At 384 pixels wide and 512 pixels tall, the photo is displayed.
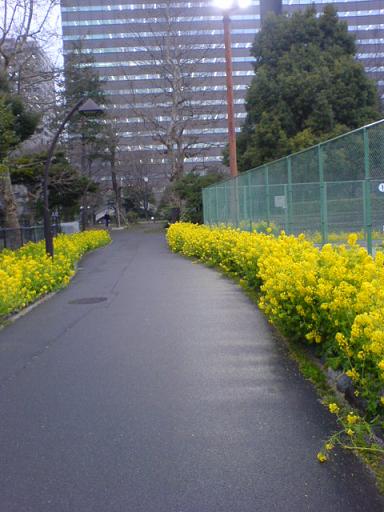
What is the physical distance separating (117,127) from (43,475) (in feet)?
164

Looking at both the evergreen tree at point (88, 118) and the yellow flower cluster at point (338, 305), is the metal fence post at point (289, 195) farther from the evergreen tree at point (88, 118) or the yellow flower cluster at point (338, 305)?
the evergreen tree at point (88, 118)

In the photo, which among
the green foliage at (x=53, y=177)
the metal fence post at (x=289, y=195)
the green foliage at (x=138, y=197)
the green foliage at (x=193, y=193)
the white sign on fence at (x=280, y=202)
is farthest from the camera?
the green foliage at (x=138, y=197)

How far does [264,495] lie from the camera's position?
9.92ft

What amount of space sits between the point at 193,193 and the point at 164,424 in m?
32.9

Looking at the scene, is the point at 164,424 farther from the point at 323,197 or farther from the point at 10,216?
the point at 10,216

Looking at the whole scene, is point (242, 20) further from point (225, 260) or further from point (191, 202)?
point (225, 260)

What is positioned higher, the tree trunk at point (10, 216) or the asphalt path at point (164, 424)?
the tree trunk at point (10, 216)

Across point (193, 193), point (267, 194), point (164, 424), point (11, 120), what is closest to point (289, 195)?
point (267, 194)

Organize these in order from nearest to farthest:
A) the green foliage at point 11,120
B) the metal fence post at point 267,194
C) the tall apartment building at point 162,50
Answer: the metal fence post at point 267,194
the green foliage at point 11,120
the tall apartment building at point 162,50

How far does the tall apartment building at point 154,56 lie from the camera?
1580 inches

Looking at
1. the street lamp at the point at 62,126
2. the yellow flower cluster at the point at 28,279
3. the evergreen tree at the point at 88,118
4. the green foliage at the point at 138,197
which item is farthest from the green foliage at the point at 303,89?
the green foliage at the point at 138,197

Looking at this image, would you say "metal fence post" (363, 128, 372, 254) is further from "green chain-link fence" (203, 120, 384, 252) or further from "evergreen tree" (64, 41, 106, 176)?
"evergreen tree" (64, 41, 106, 176)

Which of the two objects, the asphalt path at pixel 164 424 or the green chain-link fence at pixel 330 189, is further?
the green chain-link fence at pixel 330 189

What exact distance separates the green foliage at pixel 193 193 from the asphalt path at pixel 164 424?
28.6 metres
